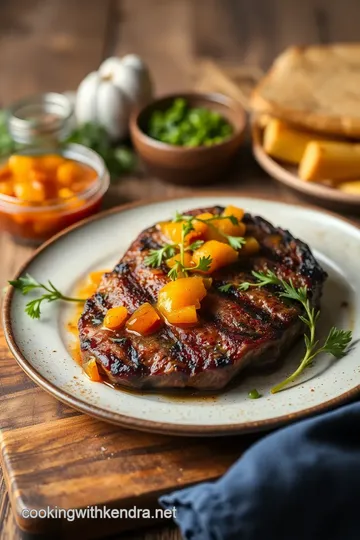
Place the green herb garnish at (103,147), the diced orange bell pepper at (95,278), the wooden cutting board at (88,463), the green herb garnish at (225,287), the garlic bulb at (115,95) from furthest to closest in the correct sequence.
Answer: the garlic bulb at (115,95), the green herb garnish at (103,147), the diced orange bell pepper at (95,278), the green herb garnish at (225,287), the wooden cutting board at (88,463)

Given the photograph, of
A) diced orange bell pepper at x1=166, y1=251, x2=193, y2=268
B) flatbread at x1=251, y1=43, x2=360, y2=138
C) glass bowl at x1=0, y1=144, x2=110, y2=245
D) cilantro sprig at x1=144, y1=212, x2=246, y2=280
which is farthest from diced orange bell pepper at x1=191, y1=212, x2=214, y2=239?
flatbread at x1=251, y1=43, x2=360, y2=138

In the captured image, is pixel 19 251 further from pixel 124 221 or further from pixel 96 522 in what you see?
pixel 96 522

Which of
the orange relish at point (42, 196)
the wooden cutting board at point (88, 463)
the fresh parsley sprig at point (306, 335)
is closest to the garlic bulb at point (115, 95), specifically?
the orange relish at point (42, 196)

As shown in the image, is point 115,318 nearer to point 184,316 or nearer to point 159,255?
point 184,316

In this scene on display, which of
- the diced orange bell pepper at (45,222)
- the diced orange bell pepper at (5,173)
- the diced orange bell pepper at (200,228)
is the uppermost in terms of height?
the diced orange bell pepper at (200,228)

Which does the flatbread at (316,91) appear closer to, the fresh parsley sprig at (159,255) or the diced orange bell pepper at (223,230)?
the diced orange bell pepper at (223,230)

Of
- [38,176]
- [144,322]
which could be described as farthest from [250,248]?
[38,176]
